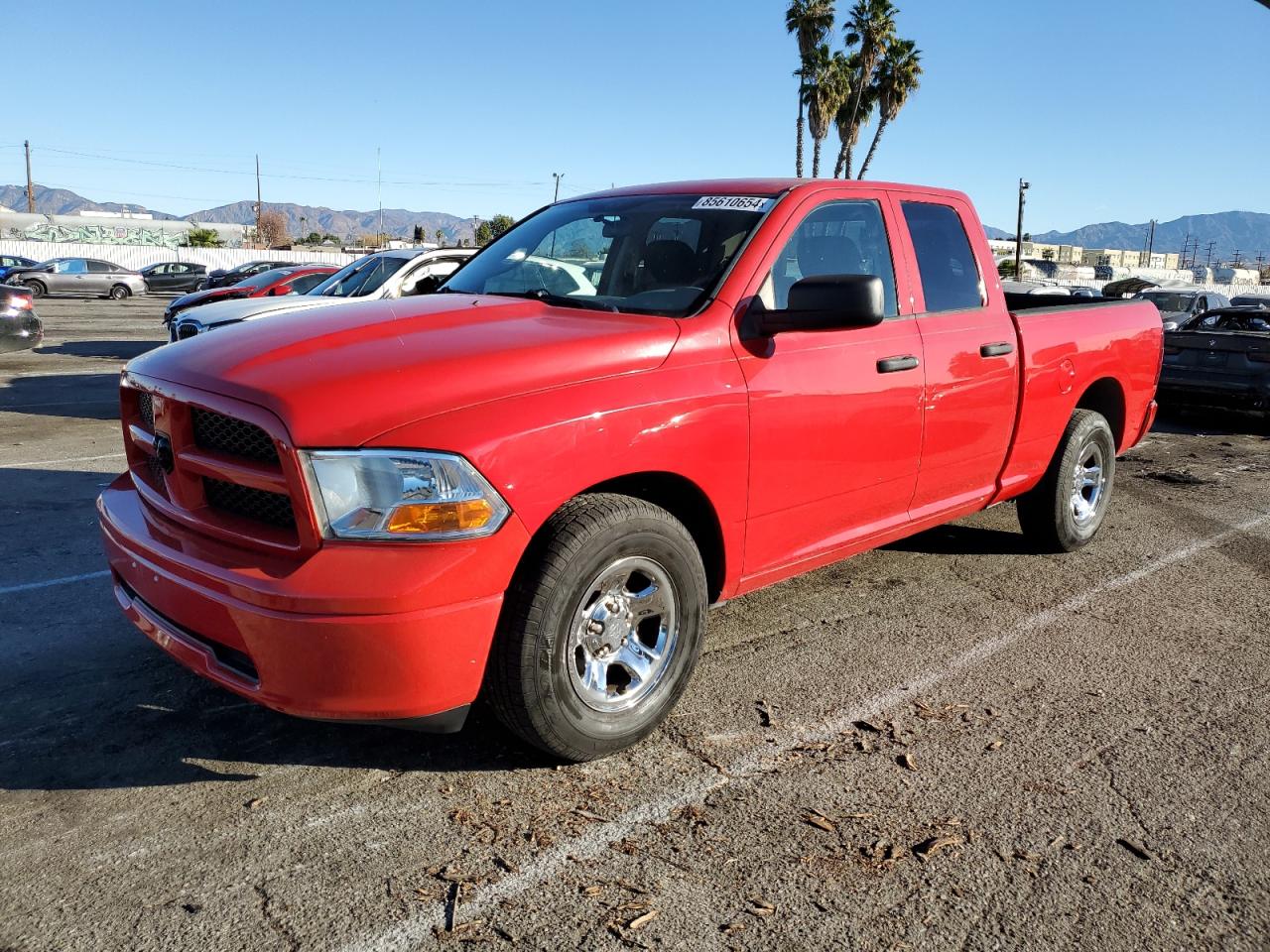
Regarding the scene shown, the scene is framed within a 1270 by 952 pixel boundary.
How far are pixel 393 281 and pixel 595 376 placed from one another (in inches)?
291

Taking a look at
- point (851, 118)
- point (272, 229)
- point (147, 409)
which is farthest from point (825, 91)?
point (272, 229)

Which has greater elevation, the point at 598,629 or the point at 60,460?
the point at 598,629

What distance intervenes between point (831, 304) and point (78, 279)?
3850 cm

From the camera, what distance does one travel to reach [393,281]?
9953mm

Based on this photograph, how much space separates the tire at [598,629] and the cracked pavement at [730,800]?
0.63ft

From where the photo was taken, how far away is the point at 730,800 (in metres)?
3.04

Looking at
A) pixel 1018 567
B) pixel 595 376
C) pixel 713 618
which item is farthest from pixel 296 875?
pixel 1018 567

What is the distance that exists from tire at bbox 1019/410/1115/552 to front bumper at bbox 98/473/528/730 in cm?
380

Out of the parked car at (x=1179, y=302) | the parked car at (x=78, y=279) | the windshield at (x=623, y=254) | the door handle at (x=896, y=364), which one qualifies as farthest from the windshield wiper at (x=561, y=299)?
the parked car at (x=78, y=279)

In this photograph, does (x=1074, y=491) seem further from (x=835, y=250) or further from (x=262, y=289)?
(x=262, y=289)

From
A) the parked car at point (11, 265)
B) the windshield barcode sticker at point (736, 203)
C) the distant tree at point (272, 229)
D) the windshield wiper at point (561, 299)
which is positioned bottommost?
the windshield wiper at point (561, 299)

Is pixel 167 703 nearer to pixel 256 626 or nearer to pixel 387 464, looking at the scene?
pixel 256 626

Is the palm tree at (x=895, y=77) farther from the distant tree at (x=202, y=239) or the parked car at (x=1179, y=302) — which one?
the distant tree at (x=202, y=239)

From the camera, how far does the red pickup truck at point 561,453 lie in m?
2.70
